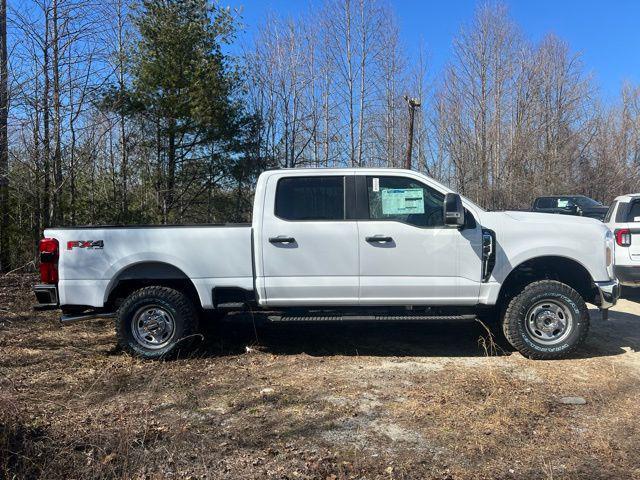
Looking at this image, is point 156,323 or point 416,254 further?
point 156,323

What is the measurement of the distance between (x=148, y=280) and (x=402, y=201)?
2874mm

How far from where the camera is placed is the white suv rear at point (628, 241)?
7852mm

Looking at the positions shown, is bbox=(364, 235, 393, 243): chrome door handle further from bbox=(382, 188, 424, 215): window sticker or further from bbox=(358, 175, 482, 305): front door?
bbox=(382, 188, 424, 215): window sticker

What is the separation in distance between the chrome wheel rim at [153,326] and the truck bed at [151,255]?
0.43 meters

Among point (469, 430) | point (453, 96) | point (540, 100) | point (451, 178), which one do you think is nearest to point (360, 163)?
point (451, 178)

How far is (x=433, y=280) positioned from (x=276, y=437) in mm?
2462

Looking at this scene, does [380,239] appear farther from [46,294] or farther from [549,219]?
[46,294]

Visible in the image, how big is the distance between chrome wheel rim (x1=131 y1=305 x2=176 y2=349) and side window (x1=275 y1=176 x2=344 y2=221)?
1.64 metres

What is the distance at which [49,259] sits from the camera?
5.32m

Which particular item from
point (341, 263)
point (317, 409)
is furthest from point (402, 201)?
point (317, 409)

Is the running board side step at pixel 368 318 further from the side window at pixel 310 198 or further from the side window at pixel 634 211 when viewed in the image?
the side window at pixel 634 211

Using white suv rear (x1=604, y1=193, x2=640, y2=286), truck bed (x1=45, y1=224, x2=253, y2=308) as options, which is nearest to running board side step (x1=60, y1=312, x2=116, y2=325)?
truck bed (x1=45, y1=224, x2=253, y2=308)

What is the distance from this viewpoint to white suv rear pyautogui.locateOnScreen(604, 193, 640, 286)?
25.8ft

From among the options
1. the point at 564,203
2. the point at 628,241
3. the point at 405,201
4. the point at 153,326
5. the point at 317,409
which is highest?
the point at 564,203
